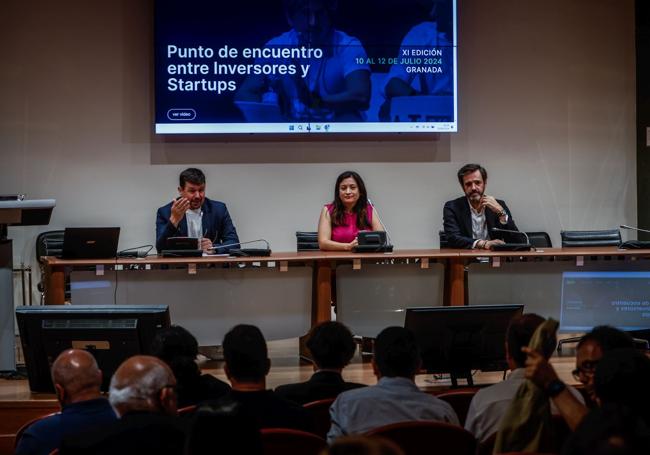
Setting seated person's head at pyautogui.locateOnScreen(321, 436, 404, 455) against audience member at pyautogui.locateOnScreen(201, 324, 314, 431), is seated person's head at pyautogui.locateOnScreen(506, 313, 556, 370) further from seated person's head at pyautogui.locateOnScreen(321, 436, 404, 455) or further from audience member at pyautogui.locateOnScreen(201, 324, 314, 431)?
seated person's head at pyautogui.locateOnScreen(321, 436, 404, 455)

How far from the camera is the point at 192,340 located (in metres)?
3.36

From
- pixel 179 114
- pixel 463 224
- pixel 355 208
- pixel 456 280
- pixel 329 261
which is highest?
pixel 179 114

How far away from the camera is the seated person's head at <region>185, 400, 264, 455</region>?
6.74 ft

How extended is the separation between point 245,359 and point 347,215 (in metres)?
3.50

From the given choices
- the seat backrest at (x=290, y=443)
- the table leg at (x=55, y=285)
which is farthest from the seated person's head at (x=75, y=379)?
the table leg at (x=55, y=285)

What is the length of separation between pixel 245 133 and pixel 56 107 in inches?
65.5

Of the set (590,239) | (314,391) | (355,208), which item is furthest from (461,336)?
(590,239)

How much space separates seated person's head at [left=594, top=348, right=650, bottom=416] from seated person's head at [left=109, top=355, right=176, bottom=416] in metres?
1.19

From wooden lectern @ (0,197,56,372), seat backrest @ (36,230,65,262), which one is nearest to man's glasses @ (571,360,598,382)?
wooden lectern @ (0,197,56,372)

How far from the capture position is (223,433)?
206cm

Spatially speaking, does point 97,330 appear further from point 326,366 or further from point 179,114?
point 179,114

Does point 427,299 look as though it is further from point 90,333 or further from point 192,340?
point 192,340

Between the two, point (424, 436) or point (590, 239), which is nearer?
point (424, 436)

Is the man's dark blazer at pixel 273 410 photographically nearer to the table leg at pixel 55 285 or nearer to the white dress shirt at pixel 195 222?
the table leg at pixel 55 285
